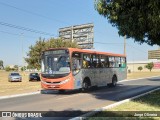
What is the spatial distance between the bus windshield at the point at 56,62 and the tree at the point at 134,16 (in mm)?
8840

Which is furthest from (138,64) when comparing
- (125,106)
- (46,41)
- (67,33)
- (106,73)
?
(125,106)

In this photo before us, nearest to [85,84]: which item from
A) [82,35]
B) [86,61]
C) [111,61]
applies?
[86,61]

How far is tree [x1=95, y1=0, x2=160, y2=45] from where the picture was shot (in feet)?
38.2

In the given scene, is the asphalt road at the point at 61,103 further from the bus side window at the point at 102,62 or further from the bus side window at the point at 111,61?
the bus side window at the point at 111,61

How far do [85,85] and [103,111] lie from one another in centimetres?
1249

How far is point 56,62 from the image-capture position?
75.9 ft

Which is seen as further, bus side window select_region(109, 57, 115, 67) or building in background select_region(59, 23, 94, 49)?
building in background select_region(59, 23, 94, 49)

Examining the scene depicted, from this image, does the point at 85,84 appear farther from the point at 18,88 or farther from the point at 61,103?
the point at 18,88

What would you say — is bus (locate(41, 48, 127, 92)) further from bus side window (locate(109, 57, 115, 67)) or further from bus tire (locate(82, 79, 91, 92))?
bus side window (locate(109, 57, 115, 67))

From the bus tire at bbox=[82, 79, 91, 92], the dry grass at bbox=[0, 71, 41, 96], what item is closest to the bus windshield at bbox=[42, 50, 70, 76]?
the bus tire at bbox=[82, 79, 91, 92]

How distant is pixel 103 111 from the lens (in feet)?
40.8

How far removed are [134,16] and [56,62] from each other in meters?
11.2

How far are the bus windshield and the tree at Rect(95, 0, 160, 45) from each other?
29.0 feet

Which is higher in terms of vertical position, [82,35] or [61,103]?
[82,35]
